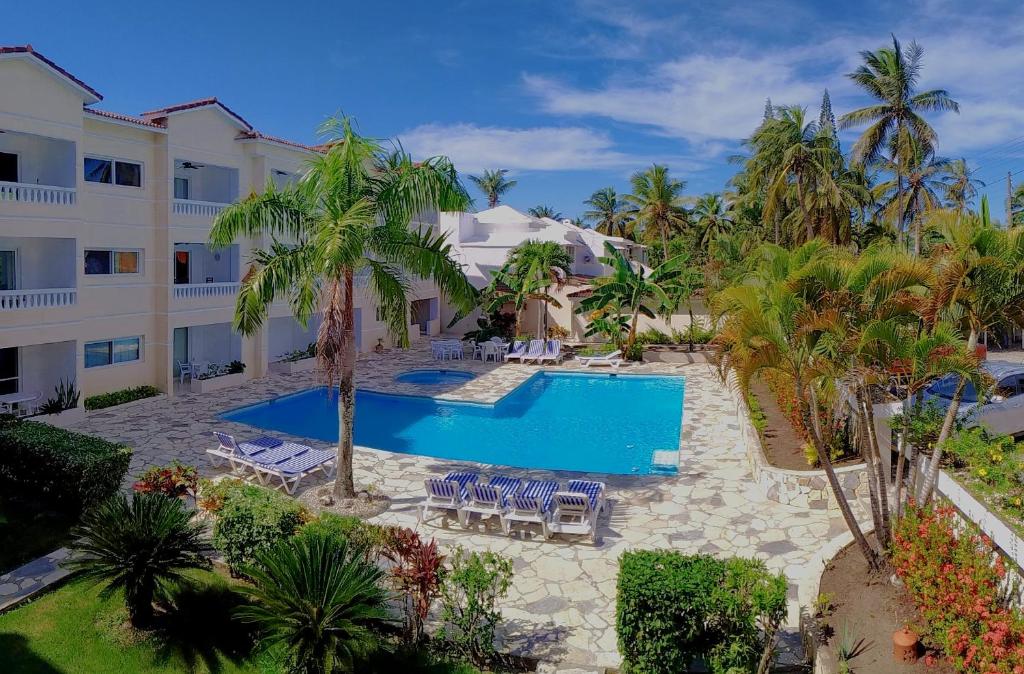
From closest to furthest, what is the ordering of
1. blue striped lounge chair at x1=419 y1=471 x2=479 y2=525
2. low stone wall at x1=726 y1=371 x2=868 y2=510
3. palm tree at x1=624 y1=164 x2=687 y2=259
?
blue striped lounge chair at x1=419 y1=471 x2=479 y2=525 → low stone wall at x1=726 y1=371 x2=868 y2=510 → palm tree at x1=624 y1=164 x2=687 y2=259

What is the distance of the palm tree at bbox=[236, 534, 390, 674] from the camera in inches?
286

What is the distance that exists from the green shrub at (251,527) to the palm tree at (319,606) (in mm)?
1394

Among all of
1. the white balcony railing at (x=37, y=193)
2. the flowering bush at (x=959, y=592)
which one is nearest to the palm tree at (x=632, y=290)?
the white balcony railing at (x=37, y=193)

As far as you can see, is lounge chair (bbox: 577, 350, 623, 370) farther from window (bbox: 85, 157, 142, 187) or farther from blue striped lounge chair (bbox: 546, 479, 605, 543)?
window (bbox: 85, 157, 142, 187)

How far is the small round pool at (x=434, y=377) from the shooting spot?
27.2 metres

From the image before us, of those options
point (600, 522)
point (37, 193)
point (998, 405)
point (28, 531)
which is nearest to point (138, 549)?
point (28, 531)

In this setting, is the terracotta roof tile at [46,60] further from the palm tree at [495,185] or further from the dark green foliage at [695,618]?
the palm tree at [495,185]

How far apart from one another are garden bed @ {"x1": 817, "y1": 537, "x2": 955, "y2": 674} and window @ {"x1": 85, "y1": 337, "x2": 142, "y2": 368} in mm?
19866

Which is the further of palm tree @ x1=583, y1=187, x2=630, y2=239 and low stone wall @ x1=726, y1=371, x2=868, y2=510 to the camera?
palm tree @ x1=583, y1=187, x2=630, y2=239

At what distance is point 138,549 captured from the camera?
876 centimetres

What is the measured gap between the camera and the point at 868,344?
8.88 metres

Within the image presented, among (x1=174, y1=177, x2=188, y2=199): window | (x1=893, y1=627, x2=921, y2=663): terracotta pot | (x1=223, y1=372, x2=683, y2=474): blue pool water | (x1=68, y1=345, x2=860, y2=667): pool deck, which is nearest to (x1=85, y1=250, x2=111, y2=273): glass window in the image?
(x1=174, y1=177, x2=188, y2=199): window

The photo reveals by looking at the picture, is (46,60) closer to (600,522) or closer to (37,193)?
(37,193)

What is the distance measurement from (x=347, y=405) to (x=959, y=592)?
962 cm
